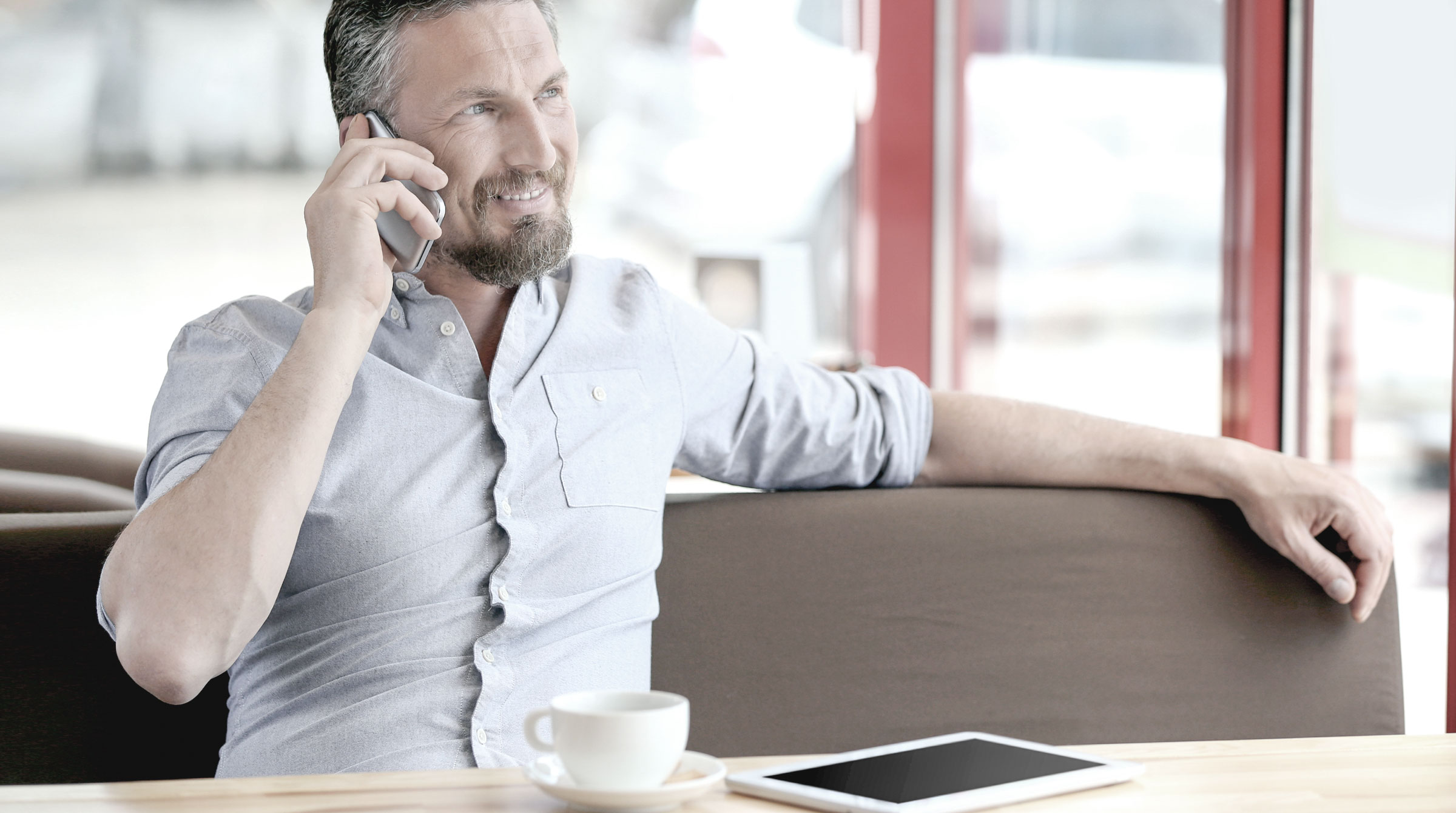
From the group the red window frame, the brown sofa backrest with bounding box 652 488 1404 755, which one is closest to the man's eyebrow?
the brown sofa backrest with bounding box 652 488 1404 755

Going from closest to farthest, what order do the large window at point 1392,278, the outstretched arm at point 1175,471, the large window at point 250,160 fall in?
the outstretched arm at point 1175,471
the large window at point 1392,278
the large window at point 250,160

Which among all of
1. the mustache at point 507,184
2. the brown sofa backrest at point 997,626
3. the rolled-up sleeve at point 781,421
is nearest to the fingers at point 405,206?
the mustache at point 507,184

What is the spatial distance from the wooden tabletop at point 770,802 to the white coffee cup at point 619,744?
4 centimetres

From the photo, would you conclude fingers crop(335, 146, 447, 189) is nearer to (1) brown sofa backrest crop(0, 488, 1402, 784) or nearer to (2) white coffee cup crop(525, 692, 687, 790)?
(1) brown sofa backrest crop(0, 488, 1402, 784)

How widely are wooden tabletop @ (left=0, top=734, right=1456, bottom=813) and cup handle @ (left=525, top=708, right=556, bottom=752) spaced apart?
0.09 ft

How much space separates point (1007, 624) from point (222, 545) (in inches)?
32.7

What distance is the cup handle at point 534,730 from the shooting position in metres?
0.74

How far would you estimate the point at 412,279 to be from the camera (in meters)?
1.38

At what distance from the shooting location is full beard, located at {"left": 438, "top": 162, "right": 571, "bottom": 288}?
140 cm

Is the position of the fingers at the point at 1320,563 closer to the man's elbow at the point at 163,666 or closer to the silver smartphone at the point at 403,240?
the silver smartphone at the point at 403,240

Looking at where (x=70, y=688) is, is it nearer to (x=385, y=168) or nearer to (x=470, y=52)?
(x=385, y=168)

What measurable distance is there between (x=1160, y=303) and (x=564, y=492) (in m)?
2.64

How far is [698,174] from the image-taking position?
142 inches

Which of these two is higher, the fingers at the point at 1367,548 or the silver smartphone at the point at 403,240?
the silver smartphone at the point at 403,240
